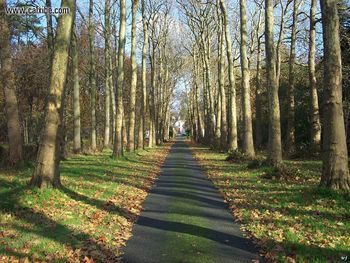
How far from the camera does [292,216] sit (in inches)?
372

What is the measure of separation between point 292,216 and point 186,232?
2.61 meters

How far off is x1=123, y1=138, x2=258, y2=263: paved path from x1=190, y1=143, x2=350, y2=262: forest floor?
1.22ft

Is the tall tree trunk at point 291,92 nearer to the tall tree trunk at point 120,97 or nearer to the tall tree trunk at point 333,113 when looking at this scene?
the tall tree trunk at point 120,97

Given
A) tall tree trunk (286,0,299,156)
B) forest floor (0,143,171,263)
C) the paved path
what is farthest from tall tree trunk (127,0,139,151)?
the paved path

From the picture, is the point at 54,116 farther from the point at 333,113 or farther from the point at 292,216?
the point at 333,113

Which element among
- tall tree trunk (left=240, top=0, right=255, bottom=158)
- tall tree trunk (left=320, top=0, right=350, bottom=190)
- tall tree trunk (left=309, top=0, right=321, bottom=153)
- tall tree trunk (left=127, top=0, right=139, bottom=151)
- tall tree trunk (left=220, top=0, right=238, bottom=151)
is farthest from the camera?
tall tree trunk (left=127, top=0, right=139, bottom=151)

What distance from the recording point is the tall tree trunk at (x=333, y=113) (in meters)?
11.0

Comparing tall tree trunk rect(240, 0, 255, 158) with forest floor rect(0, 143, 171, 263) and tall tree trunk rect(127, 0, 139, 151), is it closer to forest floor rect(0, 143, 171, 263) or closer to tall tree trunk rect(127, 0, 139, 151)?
tall tree trunk rect(127, 0, 139, 151)

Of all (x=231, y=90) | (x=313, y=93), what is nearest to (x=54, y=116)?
(x=313, y=93)

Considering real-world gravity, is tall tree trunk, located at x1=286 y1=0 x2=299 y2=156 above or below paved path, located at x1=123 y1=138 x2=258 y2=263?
above

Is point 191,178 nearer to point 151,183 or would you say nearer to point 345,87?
point 151,183

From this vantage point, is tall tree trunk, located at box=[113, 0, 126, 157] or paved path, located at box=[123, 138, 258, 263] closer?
paved path, located at box=[123, 138, 258, 263]

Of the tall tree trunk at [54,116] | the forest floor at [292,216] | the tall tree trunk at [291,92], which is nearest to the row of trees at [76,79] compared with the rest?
the tall tree trunk at [54,116]

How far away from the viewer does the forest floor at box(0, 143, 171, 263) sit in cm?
667
